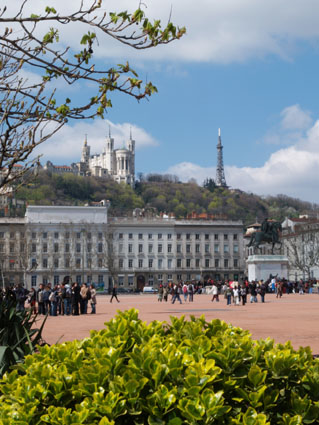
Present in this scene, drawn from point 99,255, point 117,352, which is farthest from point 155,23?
point 99,255

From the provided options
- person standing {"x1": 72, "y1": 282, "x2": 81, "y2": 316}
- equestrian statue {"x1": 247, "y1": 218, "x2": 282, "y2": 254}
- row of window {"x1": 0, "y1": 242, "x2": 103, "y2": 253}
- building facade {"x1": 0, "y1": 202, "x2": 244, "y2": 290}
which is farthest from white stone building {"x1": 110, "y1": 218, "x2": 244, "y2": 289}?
person standing {"x1": 72, "y1": 282, "x2": 81, "y2": 316}

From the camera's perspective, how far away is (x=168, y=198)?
185875 millimetres

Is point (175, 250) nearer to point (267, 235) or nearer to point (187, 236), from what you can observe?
point (187, 236)

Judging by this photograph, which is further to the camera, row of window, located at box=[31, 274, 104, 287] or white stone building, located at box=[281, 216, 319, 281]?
row of window, located at box=[31, 274, 104, 287]

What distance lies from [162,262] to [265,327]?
88588 mm

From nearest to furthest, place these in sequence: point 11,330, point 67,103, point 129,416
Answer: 1. point 129,416
2. point 11,330
3. point 67,103

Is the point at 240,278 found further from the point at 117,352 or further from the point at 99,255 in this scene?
the point at 117,352

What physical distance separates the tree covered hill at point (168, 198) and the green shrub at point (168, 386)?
157622 mm

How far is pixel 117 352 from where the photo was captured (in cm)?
348

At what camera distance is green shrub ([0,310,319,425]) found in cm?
307

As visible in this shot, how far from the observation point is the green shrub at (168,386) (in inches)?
121

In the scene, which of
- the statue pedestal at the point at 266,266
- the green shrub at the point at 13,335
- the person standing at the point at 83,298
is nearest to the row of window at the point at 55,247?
the statue pedestal at the point at 266,266

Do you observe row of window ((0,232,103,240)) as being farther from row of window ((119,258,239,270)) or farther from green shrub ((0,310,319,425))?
green shrub ((0,310,319,425))

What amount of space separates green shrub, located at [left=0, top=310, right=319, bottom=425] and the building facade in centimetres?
8905
